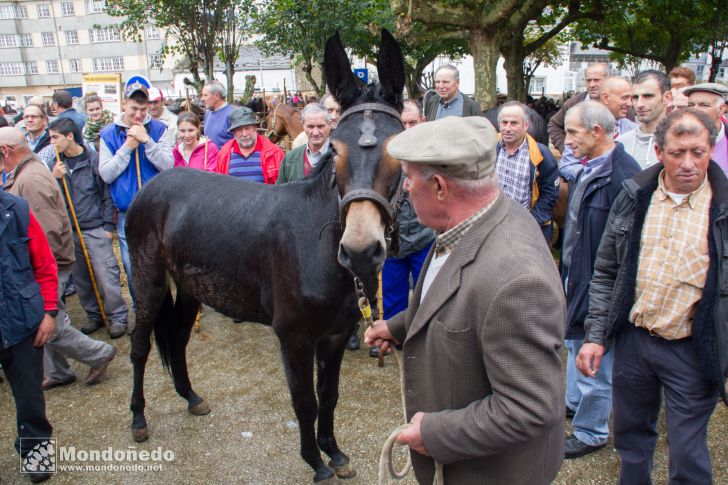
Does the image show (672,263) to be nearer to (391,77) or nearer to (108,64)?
Answer: (391,77)

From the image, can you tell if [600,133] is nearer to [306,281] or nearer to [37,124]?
[306,281]

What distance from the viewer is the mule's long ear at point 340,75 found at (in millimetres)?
2684

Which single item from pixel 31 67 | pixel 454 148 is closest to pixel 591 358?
pixel 454 148

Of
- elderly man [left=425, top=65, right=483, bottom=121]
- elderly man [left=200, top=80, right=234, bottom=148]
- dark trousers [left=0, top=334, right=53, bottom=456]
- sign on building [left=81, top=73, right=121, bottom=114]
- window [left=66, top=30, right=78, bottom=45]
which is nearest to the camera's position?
dark trousers [left=0, top=334, right=53, bottom=456]

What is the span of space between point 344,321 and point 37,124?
5432mm

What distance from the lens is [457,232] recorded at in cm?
154

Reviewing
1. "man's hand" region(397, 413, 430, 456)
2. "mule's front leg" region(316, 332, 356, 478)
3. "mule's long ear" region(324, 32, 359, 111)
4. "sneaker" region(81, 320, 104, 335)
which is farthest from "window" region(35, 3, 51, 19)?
"man's hand" region(397, 413, 430, 456)

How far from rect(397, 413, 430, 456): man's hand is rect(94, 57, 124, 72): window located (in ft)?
199

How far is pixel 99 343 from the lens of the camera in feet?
14.0

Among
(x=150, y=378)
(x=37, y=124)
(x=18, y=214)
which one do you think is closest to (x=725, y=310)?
(x=18, y=214)

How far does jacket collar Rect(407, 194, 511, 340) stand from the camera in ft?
4.78

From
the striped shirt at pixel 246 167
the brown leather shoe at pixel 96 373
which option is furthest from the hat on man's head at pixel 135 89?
the brown leather shoe at pixel 96 373

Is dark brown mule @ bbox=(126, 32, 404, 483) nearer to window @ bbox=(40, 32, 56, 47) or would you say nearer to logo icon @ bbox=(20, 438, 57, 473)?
logo icon @ bbox=(20, 438, 57, 473)

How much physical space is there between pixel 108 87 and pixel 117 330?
6.82 meters
